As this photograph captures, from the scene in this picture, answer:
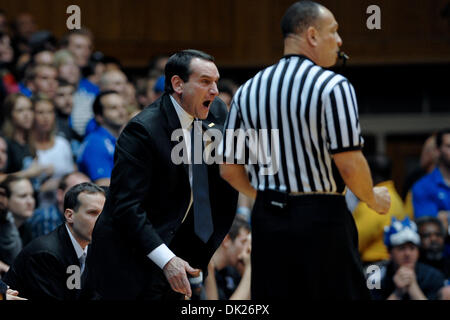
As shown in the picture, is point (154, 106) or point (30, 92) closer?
point (154, 106)

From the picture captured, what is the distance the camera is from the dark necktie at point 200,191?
3.58 meters

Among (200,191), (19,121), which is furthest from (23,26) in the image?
(200,191)

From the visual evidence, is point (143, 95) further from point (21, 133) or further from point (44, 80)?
point (21, 133)

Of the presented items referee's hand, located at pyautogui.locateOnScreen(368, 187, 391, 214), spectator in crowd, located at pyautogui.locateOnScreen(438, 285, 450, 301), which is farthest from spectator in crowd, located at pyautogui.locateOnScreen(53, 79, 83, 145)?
referee's hand, located at pyautogui.locateOnScreen(368, 187, 391, 214)

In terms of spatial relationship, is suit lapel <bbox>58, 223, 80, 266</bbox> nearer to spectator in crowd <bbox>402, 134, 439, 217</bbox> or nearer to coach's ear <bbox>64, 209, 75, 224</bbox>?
coach's ear <bbox>64, 209, 75, 224</bbox>

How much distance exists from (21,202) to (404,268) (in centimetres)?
228

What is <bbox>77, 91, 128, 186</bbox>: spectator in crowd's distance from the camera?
5.75 m

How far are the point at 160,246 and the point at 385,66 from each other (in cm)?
628

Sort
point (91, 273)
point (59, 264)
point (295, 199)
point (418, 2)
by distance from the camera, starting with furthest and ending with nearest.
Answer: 1. point (418, 2)
2. point (59, 264)
3. point (91, 273)
4. point (295, 199)

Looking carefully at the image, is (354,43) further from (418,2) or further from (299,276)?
(299,276)

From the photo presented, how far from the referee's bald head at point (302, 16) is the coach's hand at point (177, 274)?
36.9 inches

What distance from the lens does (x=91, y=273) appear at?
11.8ft

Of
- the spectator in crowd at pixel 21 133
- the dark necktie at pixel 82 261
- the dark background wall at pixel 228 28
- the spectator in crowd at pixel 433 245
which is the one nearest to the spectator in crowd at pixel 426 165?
the spectator in crowd at pixel 433 245
